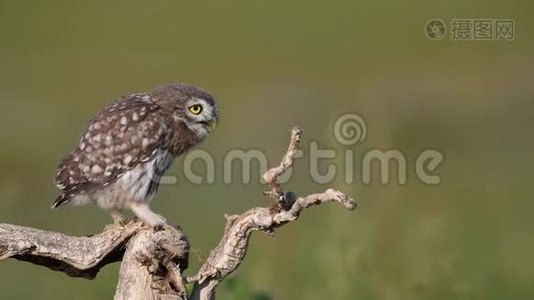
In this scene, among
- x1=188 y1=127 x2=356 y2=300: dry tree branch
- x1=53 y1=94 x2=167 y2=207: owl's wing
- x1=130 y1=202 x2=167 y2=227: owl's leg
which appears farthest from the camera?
x1=53 y1=94 x2=167 y2=207: owl's wing

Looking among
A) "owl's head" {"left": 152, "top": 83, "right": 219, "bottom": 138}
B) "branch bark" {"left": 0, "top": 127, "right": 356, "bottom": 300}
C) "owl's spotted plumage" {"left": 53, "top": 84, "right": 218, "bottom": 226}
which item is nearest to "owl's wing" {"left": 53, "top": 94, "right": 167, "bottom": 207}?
"owl's spotted plumage" {"left": 53, "top": 84, "right": 218, "bottom": 226}

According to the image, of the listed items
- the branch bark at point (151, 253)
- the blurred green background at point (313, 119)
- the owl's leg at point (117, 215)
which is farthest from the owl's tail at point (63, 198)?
the blurred green background at point (313, 119)

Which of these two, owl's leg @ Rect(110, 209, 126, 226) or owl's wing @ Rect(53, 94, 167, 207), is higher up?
owl's wing @ Rect(53, 94, 167, 207)

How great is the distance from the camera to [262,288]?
325 inches

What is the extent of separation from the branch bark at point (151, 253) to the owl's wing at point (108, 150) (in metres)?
0.78

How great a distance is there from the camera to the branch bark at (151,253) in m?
5.26

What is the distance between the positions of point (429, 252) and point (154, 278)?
3516 mm

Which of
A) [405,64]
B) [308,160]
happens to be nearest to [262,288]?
[308,160]

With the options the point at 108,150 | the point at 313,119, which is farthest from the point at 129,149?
the point at 313,119

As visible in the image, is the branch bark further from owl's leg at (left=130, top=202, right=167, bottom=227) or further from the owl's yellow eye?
the owl's yellow eye

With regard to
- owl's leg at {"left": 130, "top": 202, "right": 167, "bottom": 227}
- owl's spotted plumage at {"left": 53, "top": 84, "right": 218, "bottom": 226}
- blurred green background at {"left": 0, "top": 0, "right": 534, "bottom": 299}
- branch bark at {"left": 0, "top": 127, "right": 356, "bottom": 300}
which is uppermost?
blurred green background at {"left": 0, "top": 0, "right": 534, "bottom": 299}

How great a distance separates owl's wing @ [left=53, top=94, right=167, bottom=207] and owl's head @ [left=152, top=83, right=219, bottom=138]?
15cm

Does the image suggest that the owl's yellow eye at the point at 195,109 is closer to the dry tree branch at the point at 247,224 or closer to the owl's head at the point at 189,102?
the owl's head at the point at 189,102

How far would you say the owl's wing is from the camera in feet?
20.6
